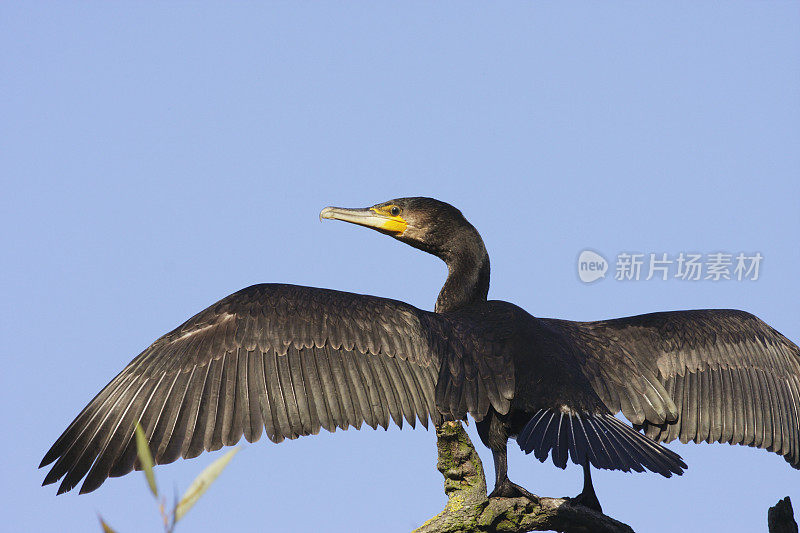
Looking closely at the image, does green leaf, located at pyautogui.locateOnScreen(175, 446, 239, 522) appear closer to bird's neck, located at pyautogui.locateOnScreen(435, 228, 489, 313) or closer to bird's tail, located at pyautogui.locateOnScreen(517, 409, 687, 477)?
bird's tail, located at pyautogui.locateOnScreen(517, 409, 687, 477)

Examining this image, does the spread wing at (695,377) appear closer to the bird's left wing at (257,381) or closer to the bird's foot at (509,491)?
the bird's foot at (509,491)

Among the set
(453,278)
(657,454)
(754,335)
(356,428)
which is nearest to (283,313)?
(356,428)

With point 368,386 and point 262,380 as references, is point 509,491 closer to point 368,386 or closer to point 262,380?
point 368,386

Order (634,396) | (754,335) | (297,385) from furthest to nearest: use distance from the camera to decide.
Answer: (754,335) → (634,396) → (297,385)

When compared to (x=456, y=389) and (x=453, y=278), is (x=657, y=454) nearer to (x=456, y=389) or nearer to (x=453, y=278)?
(x=456, y=389)

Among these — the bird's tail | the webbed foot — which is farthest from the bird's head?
the webbed foot

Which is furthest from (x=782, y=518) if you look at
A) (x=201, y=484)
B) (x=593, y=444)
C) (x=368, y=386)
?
(x=201, y=484)

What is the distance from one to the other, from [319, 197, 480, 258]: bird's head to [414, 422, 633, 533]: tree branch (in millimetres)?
2185

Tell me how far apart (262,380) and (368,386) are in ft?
2.04

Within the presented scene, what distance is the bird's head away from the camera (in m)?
6.69

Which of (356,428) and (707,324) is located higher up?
(707,324)

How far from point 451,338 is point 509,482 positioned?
944 millimetres

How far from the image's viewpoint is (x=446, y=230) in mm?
6699

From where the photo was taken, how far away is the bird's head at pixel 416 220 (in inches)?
263
